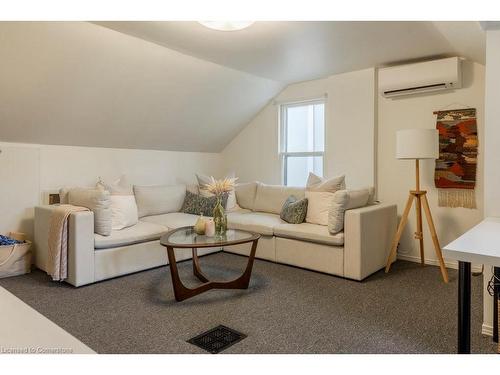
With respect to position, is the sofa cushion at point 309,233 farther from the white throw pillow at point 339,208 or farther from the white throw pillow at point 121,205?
the white throw pillow at point 121,205

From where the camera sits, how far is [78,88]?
353 centimetres

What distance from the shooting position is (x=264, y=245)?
4000mm

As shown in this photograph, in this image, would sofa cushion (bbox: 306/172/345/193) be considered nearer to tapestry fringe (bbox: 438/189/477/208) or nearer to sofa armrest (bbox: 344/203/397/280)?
sofa armrest (bbox: 344/203/397/280)

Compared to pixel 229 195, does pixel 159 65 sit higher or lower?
higher

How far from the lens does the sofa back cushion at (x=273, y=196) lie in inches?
176

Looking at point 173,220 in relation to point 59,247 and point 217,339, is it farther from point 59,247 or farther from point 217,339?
point 217,339

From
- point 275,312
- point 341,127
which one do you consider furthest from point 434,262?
point 275,312

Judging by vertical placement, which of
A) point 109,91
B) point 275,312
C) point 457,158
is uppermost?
point 109,91

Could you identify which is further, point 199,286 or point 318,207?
point 318,207

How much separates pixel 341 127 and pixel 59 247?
11.3 ft

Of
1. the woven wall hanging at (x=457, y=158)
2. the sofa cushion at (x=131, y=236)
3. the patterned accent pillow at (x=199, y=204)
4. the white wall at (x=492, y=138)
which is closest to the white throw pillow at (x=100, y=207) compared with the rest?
the sofa cushion at (x=131, y=236)
